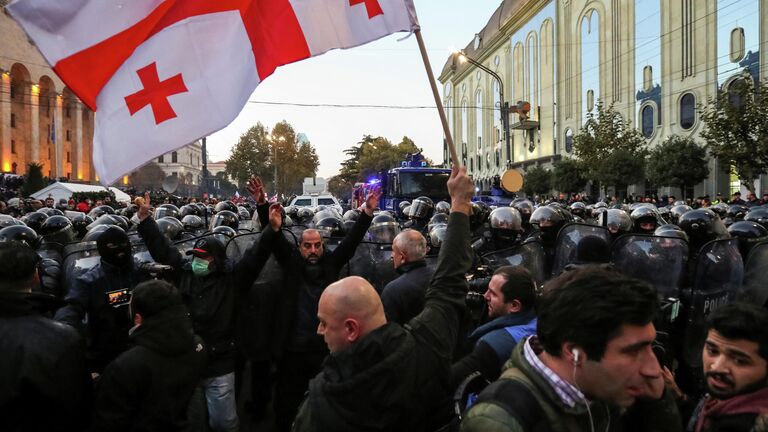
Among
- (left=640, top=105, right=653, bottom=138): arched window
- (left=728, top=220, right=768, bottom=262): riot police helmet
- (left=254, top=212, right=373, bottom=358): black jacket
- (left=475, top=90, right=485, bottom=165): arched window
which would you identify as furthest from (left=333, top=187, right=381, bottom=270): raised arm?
(left=475, top=90, right=485, bottom=165): arched window

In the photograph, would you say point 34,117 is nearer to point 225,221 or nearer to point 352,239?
point 225,221

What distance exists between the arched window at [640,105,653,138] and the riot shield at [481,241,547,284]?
107 ft

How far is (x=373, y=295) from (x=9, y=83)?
2120 inches

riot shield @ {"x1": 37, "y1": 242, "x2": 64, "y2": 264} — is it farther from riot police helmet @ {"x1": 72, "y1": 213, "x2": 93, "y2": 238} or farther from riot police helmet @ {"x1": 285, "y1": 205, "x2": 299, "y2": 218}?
riot police helmet @ {"x1": 285, "y1": 205, "x2": 299, "y2": 218}

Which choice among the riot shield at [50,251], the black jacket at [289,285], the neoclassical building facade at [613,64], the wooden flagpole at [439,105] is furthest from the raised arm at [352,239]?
the neoclassical building facade at [613,64]

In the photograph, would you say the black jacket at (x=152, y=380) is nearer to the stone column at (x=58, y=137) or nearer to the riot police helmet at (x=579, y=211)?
the riot police helmet at (x=579, y=211)

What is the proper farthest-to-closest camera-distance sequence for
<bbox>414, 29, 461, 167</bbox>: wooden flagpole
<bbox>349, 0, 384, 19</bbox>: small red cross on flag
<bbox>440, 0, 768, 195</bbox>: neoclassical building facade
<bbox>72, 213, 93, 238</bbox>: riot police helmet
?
<bbox>440, 0, 768, 195</bbox>: neoclassical building facade
<bbox>72, 213, 93, 238</bbox>: riot police helmet
<bbox>349, 0, 384, 19</bbox>: small red cross on flag
<bbox>414, 29, 461, 167</bbox>: wooden flagpole

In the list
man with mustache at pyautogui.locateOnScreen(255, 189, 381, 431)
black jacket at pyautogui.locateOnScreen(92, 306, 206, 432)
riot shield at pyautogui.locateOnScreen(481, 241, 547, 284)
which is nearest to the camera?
black jacket at pyautogui.locateOnScreen(92, 306, 206, 432)

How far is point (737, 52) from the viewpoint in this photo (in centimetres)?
2667

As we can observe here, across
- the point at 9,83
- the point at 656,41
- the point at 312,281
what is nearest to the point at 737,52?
the point at 656,41

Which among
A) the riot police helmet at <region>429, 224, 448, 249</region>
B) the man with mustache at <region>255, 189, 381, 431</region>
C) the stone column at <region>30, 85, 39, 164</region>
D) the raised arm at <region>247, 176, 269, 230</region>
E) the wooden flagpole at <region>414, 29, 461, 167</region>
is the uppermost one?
Answer: the stone column at <region>30, 85, 39, 164</region>

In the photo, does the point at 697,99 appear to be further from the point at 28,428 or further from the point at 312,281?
the point at 28,428

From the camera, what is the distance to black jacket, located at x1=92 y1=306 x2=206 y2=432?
271 centimetres

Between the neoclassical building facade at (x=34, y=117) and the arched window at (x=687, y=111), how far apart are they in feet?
136
